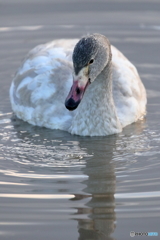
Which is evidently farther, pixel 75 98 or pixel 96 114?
pixel 96 114

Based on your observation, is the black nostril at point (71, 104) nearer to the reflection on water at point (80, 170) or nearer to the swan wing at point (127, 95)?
the reflection on water at point (80, 170)

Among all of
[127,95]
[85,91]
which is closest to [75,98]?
[85,91]

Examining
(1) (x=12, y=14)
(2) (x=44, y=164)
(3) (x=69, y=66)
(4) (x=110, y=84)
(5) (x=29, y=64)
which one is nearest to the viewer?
(2) (x=44, y=164)

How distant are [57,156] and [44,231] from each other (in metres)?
2.06

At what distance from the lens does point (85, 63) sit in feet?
26.2

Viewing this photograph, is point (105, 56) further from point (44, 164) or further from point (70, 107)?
point (44, 164)

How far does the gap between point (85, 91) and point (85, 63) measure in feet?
3.27

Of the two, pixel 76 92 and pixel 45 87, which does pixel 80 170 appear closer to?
pixel 76 92

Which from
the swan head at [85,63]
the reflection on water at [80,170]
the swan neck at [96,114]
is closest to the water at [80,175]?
the reflection on water at [80,170]

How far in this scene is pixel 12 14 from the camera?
1427 cm

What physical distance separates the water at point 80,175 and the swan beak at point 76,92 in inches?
33.1

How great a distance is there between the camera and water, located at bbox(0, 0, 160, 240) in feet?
21.9

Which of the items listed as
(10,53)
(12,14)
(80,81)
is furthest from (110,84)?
(12,14)

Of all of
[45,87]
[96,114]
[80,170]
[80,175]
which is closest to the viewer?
[80,175]
